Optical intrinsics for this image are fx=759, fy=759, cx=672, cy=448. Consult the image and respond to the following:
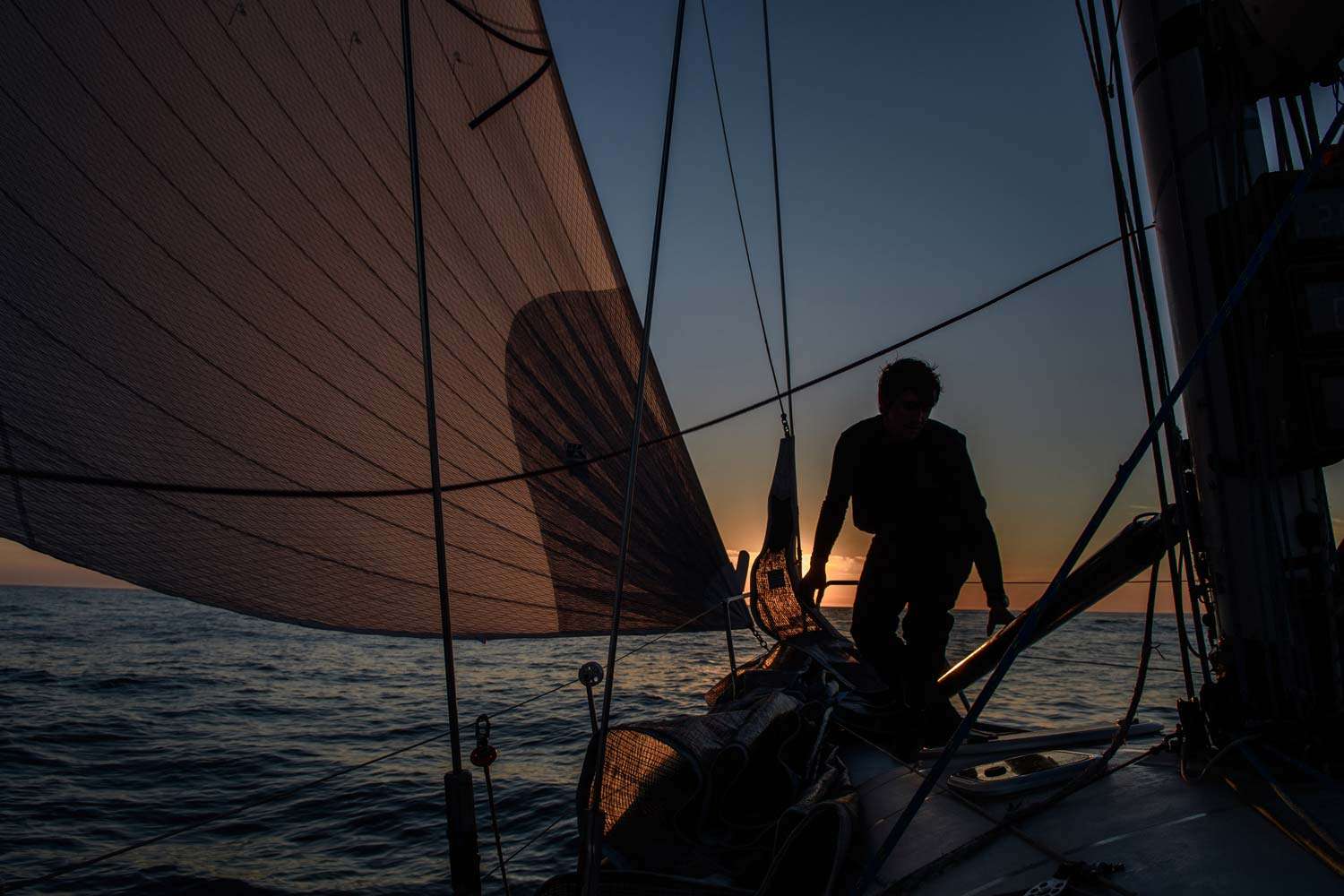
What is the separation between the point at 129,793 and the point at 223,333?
413 centimetres

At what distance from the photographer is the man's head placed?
2.22m

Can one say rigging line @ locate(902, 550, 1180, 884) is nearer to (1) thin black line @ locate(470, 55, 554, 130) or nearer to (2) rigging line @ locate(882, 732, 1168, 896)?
(2) rigging line @ locate(882, 732, 1168, 896)

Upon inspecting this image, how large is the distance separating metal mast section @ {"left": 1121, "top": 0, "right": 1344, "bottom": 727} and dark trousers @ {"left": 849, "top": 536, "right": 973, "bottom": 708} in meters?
0.90

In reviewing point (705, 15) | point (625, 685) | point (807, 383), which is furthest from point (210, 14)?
point (625, 685)

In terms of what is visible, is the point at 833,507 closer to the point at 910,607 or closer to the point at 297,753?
the point at 910,607

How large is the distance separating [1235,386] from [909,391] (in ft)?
2.87

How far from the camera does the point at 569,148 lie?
391 centimetres

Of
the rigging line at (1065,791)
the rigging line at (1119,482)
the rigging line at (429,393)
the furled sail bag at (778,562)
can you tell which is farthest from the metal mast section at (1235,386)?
the furled sail bag at (778,562)

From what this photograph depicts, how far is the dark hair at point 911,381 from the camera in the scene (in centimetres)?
222

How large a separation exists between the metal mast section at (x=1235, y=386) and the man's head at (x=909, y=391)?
72 cm

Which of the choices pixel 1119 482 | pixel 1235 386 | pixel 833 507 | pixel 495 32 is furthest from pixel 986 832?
pixel 495 32

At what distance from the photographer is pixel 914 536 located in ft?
8.04

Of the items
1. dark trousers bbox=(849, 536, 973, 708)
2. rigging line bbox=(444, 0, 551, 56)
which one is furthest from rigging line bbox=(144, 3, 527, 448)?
dark trousers bbox=(849, 536, 973, 708)

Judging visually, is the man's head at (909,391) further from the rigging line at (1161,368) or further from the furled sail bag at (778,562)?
the furled sail bag at (778,562)
